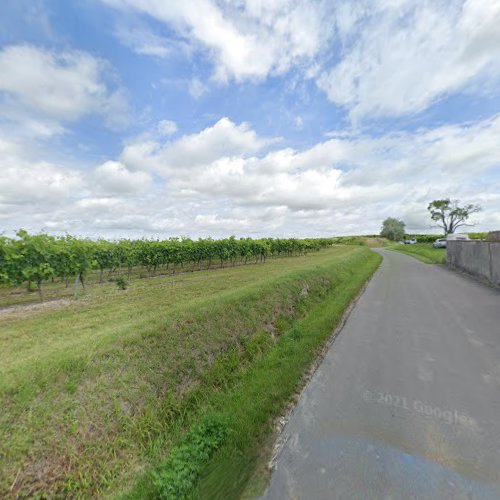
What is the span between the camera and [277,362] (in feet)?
16.1

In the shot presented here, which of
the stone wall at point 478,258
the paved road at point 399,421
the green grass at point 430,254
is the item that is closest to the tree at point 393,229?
the green grass at point 430,254

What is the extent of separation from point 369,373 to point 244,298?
159 inches

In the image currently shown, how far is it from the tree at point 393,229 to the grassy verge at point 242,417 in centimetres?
10988

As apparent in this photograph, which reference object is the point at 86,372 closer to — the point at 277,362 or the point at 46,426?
the point at 46,426

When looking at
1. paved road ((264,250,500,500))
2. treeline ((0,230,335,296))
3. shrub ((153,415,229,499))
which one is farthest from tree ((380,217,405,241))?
shrub ((153,415,229,499))

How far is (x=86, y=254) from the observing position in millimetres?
12773

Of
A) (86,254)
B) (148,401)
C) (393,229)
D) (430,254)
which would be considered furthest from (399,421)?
(393,229)

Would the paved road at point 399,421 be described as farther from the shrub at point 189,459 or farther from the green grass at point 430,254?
the green grass at point 430,254

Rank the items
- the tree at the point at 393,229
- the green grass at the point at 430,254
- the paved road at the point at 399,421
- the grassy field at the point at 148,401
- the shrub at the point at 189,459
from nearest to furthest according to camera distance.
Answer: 1. the paved road at the point at 399,421
2. the shrub at the point at 189,459
3. the grassy field at the point at 148,401
4. the green grass at the point at 430,254
5. the tree at the point at 393,229

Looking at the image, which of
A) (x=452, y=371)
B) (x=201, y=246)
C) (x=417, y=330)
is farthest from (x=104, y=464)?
(x=201, y=246)

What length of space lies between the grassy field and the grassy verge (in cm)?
1

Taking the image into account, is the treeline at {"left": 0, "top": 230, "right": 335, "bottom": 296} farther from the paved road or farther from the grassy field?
the paved road

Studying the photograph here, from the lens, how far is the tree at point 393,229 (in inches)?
3873

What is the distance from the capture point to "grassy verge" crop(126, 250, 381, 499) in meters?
2.45
